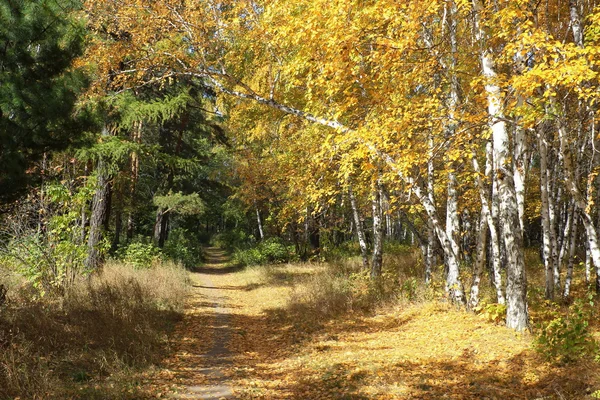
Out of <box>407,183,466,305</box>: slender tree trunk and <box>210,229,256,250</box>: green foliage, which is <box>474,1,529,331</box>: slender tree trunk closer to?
<box>407,183,466,305</box>: slender tree trunk

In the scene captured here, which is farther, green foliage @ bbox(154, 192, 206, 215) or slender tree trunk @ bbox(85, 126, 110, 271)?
green foliage @ bbox(154, 192, 206, 215)

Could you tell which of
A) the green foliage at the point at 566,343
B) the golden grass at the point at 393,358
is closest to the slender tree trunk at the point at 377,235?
the golden grass at the point at 393,358

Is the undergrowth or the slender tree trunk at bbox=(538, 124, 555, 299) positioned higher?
the slender tree trunk at bbox=(538, 124, 555, 299)

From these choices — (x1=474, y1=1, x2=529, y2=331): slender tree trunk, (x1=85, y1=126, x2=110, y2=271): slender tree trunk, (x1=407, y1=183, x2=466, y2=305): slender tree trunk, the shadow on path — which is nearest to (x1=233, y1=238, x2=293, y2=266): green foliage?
the shadow on path

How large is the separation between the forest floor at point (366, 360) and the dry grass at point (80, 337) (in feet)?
1.80

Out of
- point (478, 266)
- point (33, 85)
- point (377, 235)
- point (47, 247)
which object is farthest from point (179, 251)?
point (33, 85)

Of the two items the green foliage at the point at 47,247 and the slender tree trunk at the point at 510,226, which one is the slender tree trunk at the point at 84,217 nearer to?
the green foliage at the point at 47,247

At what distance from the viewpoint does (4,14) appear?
18.5ft

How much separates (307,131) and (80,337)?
788 centimetres

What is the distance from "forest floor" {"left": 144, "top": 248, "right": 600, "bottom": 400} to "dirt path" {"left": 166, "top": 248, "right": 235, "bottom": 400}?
0.06ft

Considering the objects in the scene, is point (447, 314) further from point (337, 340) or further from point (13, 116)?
point (13, 116)

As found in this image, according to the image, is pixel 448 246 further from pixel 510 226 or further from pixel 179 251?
pixel 179 251

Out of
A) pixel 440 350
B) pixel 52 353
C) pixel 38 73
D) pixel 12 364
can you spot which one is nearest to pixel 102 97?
pixel 38 73

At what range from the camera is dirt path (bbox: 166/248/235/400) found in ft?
19.5
